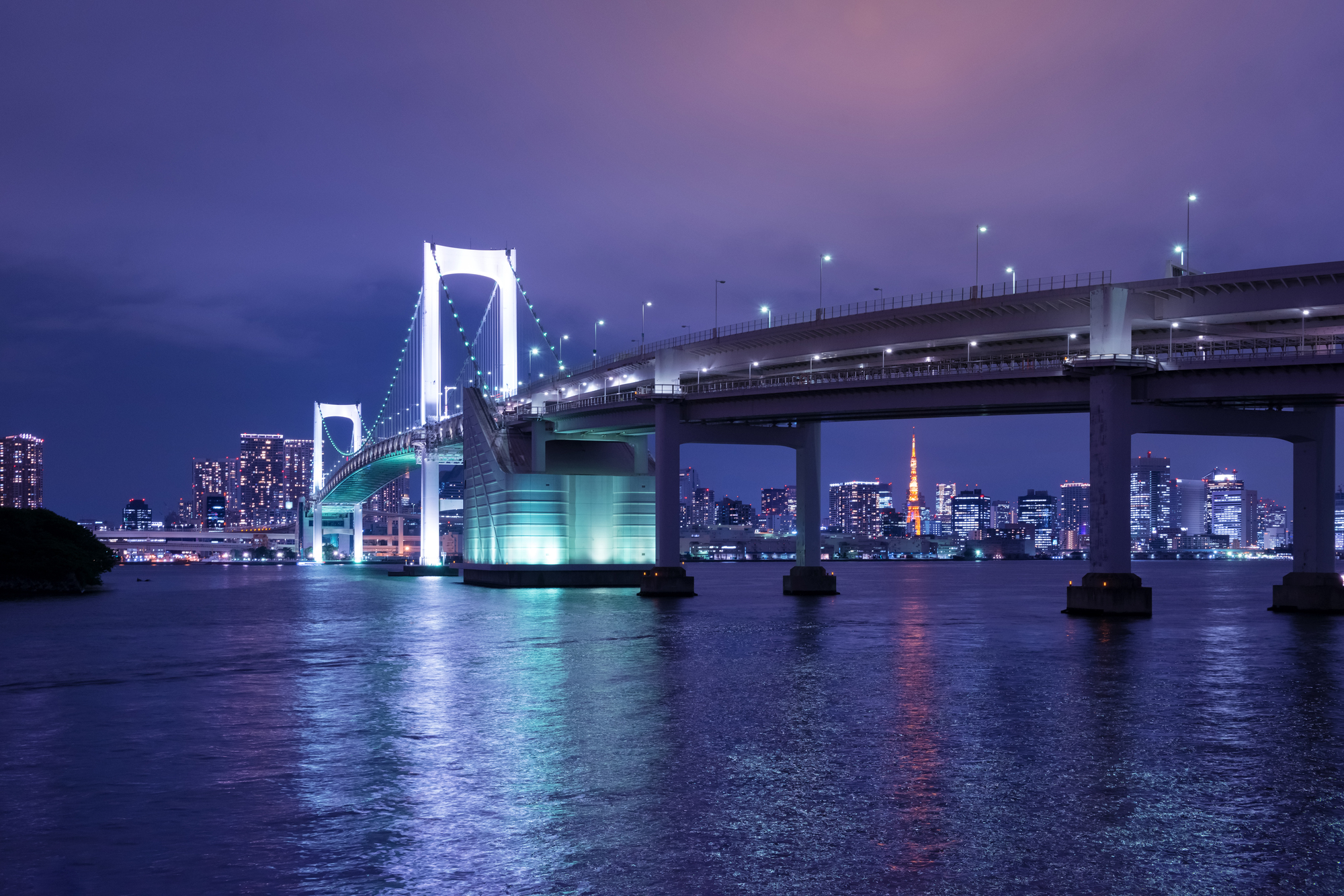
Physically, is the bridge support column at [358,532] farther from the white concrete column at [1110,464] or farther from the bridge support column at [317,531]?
the white concrete column at [1110,464]

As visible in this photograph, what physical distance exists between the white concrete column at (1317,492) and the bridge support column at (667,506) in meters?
29.8

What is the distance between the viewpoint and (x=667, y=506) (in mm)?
66812

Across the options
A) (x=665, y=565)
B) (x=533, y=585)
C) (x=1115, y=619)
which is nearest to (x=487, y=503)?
(x=533, y=585)

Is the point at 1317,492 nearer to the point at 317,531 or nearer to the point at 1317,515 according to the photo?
the point at 1317,515

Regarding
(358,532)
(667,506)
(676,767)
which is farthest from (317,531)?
(676,767)

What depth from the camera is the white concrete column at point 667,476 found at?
6588 centimetres

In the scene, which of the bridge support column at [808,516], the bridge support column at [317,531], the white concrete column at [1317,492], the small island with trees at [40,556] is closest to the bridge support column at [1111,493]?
the white concrete column at [1317,492]

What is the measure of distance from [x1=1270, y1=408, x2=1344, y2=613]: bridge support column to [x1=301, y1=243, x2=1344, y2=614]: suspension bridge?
8cm

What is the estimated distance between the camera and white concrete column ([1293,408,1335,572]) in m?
52.3

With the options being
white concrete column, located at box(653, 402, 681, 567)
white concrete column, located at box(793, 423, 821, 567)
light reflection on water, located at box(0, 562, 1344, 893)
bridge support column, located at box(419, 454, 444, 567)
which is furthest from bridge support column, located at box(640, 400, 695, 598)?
bridge support column, located at box(419, 454, 444, 567)

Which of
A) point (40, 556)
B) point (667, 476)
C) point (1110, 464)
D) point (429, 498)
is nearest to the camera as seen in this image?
point (1110, 464)

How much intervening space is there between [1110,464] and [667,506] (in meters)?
27.1

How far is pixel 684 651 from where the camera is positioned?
115ft

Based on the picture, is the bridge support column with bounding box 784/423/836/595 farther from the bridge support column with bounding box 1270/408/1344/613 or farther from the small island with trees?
the small island with trees
